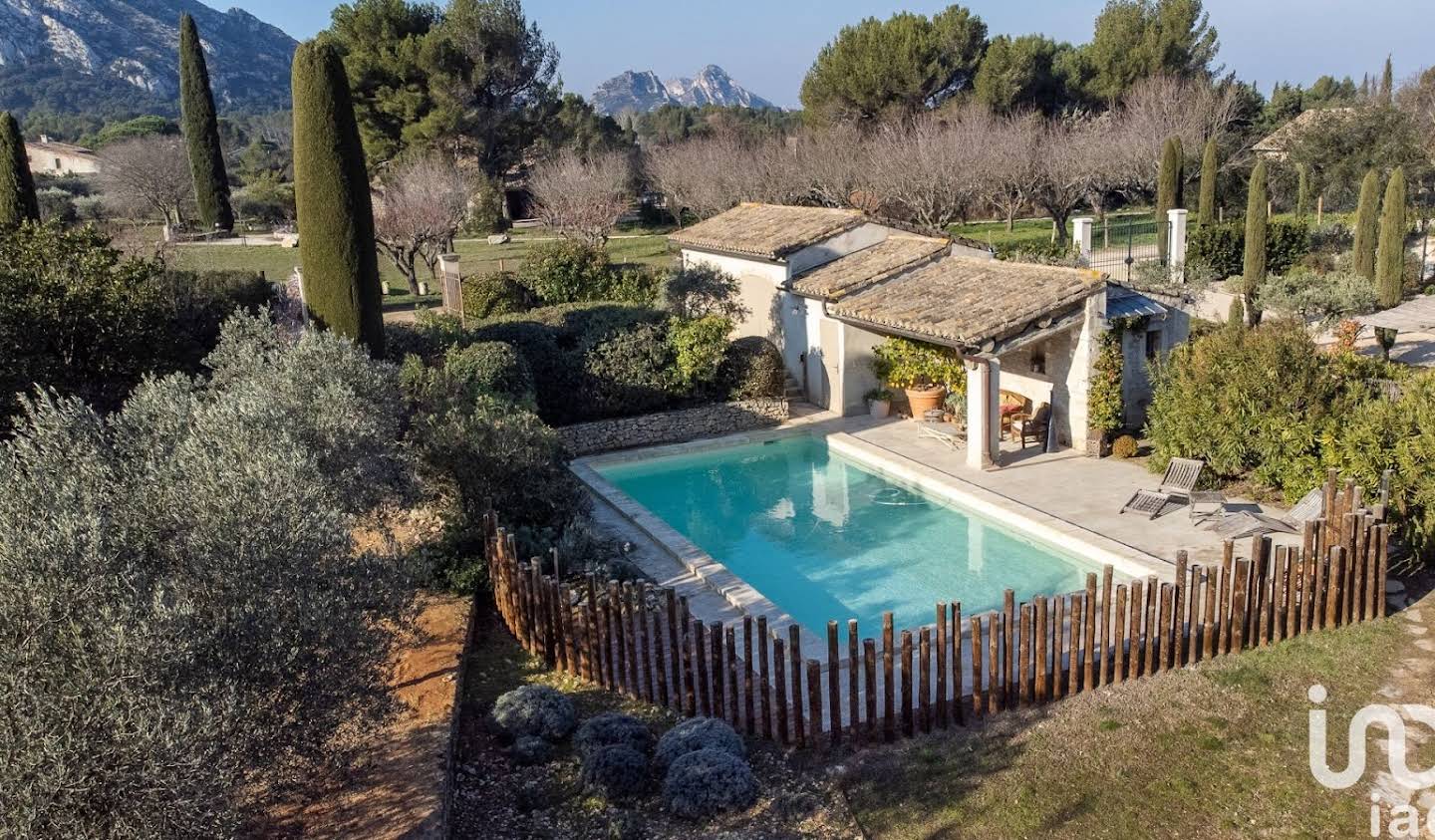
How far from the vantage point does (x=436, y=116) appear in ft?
158

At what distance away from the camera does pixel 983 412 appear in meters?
17.7

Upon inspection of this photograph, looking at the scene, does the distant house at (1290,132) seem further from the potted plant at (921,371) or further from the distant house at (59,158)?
the distant house at (59,158)

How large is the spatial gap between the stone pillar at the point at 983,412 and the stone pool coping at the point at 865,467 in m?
0.75

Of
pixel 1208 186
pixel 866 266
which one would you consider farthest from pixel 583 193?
pixel 1208 186

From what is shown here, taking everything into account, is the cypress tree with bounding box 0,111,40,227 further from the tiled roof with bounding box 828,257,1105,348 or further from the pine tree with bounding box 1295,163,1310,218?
the pine tree with bounding box 1295,163,1310,218

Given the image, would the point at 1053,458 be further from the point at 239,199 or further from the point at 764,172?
the point at 239,199

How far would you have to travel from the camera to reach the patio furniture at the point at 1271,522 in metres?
13.3

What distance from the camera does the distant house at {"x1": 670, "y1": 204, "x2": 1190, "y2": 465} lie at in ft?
58.1

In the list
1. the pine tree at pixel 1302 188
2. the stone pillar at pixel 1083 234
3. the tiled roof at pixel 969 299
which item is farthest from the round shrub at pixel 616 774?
the pine tree at pixel 1302 188

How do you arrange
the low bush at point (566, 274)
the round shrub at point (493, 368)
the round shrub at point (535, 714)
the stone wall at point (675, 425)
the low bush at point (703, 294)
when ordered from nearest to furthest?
the round shrub at point (535, 714)
the round shrub at point (493, 368)
the stone wall at point (675, 425)
the low bush at point (703, 294)
the low bush at point (566, 274)

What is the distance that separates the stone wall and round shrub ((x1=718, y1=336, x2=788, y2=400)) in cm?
23

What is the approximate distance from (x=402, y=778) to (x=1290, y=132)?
57.2m

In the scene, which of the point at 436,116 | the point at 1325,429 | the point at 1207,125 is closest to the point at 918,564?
the point at 1325,429

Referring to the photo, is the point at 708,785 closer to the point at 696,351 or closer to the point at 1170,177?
the point at 696,351
